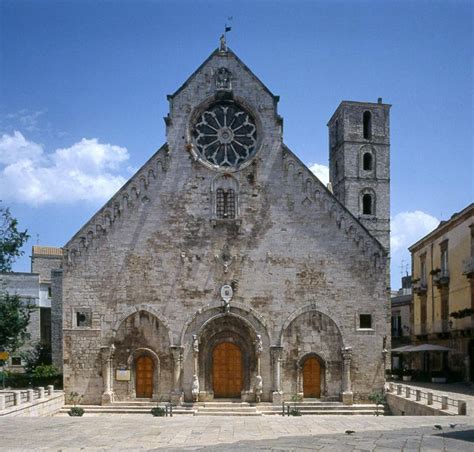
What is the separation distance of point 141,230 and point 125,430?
14.1m

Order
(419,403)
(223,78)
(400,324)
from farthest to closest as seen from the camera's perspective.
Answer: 1. (400,324)
2. (223,78)
3. (419,403)

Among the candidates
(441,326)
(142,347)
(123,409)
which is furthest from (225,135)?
(441,326)

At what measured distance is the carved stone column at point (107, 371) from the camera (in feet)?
104

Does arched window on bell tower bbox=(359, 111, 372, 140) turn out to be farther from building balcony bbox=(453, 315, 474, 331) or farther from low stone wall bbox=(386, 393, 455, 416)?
low stone wall bbox=(386, 393, 455, 416)

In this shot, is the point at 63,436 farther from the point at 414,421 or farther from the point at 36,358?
the point at 36,358

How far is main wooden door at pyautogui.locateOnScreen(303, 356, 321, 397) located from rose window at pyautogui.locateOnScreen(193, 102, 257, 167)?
11.0 m

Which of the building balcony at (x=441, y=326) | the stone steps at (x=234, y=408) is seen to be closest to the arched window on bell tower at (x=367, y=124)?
the building balcony at (x=441, y=326)

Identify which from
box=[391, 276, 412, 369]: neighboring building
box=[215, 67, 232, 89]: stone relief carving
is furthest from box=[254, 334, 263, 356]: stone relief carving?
box=[391, 276, 412, 369]: neighboring building

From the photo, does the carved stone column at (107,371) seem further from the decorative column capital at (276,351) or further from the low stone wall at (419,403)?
the low stone wall at (419,403)

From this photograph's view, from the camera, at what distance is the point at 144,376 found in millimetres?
32438

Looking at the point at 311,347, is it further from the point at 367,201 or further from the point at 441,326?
the point at 441,326

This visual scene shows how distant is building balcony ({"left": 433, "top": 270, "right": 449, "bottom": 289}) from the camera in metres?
44.4

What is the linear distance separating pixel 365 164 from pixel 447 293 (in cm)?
1081

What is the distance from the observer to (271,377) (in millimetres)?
32219
